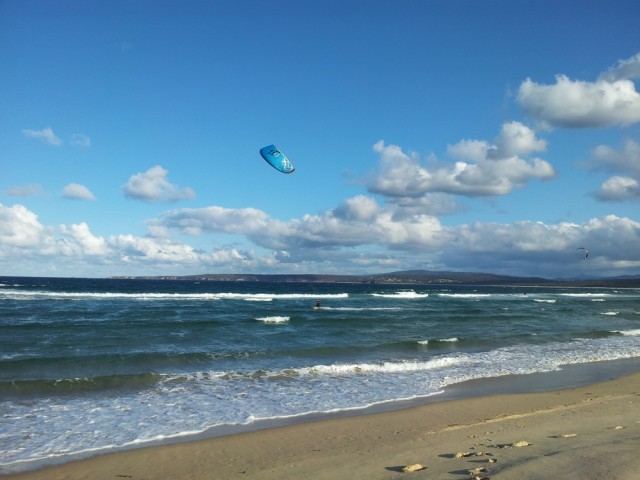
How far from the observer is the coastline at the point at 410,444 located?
6617mm

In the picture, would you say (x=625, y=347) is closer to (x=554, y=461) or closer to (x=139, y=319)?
(x=554, y=461)

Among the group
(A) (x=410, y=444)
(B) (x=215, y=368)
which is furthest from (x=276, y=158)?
(A) (x=410, y=444)

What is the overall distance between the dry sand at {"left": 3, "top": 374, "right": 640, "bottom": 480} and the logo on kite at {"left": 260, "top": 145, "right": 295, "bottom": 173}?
10719 mm

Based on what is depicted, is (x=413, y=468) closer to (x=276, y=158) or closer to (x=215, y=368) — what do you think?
(x=215, y=368)

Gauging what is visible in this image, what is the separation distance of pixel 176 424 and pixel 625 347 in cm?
2033

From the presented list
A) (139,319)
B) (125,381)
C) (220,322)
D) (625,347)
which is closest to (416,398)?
(125,381)

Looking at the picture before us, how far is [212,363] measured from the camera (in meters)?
16.6

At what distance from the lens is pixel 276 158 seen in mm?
19078

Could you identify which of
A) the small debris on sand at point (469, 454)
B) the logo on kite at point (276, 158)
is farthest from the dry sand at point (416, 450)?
the logo on kite at point (276, 158)

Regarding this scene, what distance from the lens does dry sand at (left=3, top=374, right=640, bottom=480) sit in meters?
6.28

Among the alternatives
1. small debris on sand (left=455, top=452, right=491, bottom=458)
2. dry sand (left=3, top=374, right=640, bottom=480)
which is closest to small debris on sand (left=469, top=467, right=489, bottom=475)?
dry sand (left=3, top=374, right=640, bottom=480)

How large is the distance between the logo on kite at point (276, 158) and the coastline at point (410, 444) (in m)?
10.2

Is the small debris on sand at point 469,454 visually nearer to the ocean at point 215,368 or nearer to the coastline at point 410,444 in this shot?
the coastline at point 410,444

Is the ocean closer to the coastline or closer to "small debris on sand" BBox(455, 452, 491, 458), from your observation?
the coastline
